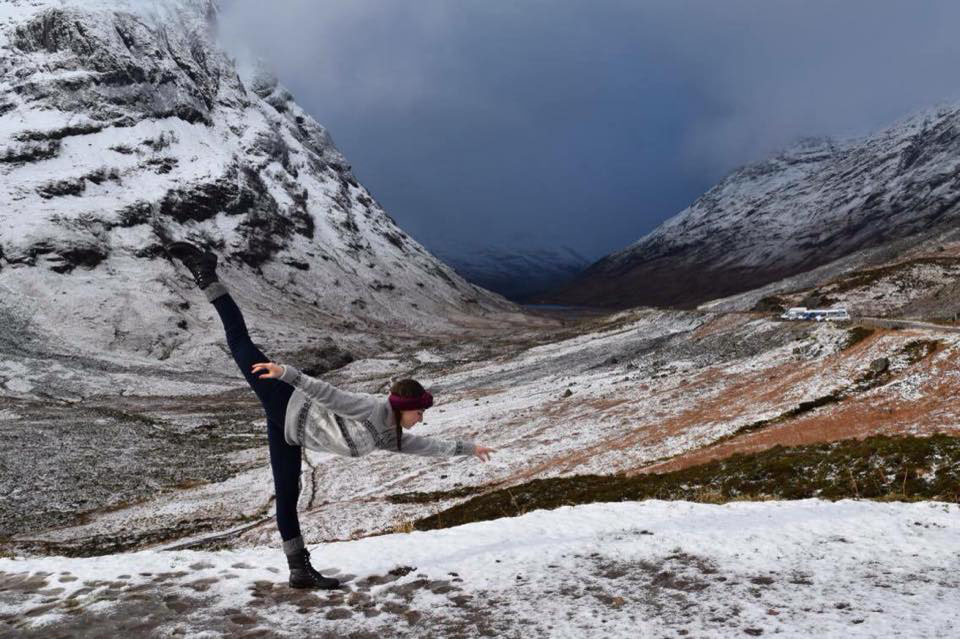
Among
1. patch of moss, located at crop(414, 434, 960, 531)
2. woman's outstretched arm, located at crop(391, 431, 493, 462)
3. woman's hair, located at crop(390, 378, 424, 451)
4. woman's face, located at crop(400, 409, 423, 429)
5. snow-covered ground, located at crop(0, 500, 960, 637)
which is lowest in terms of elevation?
patch of moss, located at crop(414, 434, 960, 531)

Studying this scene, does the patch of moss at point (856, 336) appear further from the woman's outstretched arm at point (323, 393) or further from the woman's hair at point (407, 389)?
the woman's outstretched arm at point (323, 393)

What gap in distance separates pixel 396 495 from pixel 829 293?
273 feet

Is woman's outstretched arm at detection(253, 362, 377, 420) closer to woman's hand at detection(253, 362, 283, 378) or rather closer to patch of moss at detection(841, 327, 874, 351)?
woman's hand at detection(253, 362, 283, 378)

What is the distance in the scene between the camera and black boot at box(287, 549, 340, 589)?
888cm

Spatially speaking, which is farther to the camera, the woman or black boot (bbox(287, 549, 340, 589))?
black boot (bbox(287, 549, 340, 589))

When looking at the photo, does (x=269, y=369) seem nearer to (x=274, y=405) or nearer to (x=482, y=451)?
(x=274, y=405)

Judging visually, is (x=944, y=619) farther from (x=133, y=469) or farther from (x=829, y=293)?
(x=829, y=293)

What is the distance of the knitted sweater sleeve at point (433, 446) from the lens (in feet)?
29.8

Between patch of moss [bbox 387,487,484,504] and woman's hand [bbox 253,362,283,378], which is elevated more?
woman's hand [bbox 253,362,283,378]

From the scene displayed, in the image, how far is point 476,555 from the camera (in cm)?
1005

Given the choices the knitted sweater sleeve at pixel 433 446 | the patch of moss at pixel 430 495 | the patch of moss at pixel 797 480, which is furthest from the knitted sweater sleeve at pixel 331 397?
the patch of moss at pixel 430 495

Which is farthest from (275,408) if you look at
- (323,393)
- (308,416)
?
(323,393)

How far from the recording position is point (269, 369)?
27.0 feet

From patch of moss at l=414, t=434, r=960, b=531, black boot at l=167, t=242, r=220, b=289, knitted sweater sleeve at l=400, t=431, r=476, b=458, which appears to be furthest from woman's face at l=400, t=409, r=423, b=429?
patch of moss at l=414, t=434, r=960, b=531
